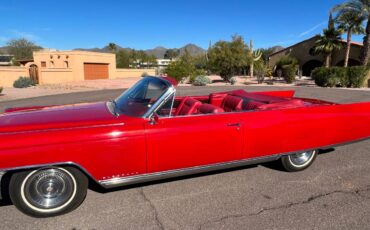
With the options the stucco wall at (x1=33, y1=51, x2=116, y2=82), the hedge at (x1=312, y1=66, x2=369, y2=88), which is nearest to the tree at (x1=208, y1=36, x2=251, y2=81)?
the hedge at (x1=312, y1=66, x2=369, y2=88)

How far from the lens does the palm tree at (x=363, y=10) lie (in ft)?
71.2

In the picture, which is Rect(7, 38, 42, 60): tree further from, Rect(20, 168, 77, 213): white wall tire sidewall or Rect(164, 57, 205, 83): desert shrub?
Rect(20, 168, 77, 213): white wall tire sidewall

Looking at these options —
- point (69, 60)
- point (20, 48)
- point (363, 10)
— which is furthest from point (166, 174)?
point (20, 48)

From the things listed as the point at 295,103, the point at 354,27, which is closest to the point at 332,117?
the point at 295,103

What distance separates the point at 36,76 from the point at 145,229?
32.3 metres

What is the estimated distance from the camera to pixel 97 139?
272 centimetres

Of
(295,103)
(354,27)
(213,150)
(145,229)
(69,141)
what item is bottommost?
(145,229)

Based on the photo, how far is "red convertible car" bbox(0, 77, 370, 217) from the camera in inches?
104

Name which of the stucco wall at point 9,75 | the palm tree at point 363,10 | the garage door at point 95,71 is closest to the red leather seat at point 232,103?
the palm tree at point 363,10

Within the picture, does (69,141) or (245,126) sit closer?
(69,141)

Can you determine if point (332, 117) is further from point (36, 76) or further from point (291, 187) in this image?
point (36, 76)

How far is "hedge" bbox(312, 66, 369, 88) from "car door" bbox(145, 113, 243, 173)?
20.6m

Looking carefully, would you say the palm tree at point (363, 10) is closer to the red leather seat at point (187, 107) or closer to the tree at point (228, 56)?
the tree at point (228, 56)

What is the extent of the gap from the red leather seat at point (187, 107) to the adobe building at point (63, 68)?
29806 mm
